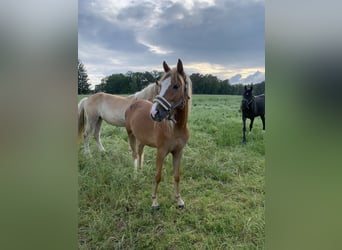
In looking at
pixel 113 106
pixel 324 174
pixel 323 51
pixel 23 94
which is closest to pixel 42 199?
pixel 23 94

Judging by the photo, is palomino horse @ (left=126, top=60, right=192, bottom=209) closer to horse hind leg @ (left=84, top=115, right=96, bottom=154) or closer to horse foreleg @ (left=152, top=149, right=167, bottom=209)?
horse foreleg @ (left=152, top=149, right=167, bottom=209)

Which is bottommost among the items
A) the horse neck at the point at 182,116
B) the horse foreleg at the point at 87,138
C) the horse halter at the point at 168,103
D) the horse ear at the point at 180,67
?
the horse foreleg at the point at 87,138

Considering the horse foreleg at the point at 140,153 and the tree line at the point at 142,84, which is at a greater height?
the tree line at the point at 142,84

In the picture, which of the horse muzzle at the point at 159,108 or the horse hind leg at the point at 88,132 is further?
the horse hind leg at the point at 88,132

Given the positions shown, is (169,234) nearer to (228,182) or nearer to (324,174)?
(228,182)

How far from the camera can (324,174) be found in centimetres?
92

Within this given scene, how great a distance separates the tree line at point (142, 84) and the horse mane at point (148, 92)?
20 mm

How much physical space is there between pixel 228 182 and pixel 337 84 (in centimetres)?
71

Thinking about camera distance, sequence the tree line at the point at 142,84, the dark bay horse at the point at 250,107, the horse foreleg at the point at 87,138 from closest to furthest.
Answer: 1. the dark bay horse at the point at 250,107
2. the tree line at the point at 142,84
3. the horse foreleg at the point at 87,138

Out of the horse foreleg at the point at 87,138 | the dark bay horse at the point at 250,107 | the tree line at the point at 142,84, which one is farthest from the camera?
the horse foreleg at the point at 87,138

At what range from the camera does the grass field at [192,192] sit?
4.20ft

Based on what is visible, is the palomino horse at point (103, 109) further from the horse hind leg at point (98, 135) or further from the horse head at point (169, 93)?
the horse head at point (169, 93)

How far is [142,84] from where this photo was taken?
135 centimetres

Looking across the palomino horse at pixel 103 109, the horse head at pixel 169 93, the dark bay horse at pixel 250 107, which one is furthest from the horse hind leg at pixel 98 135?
the dark bay horse at pixel 250 107
